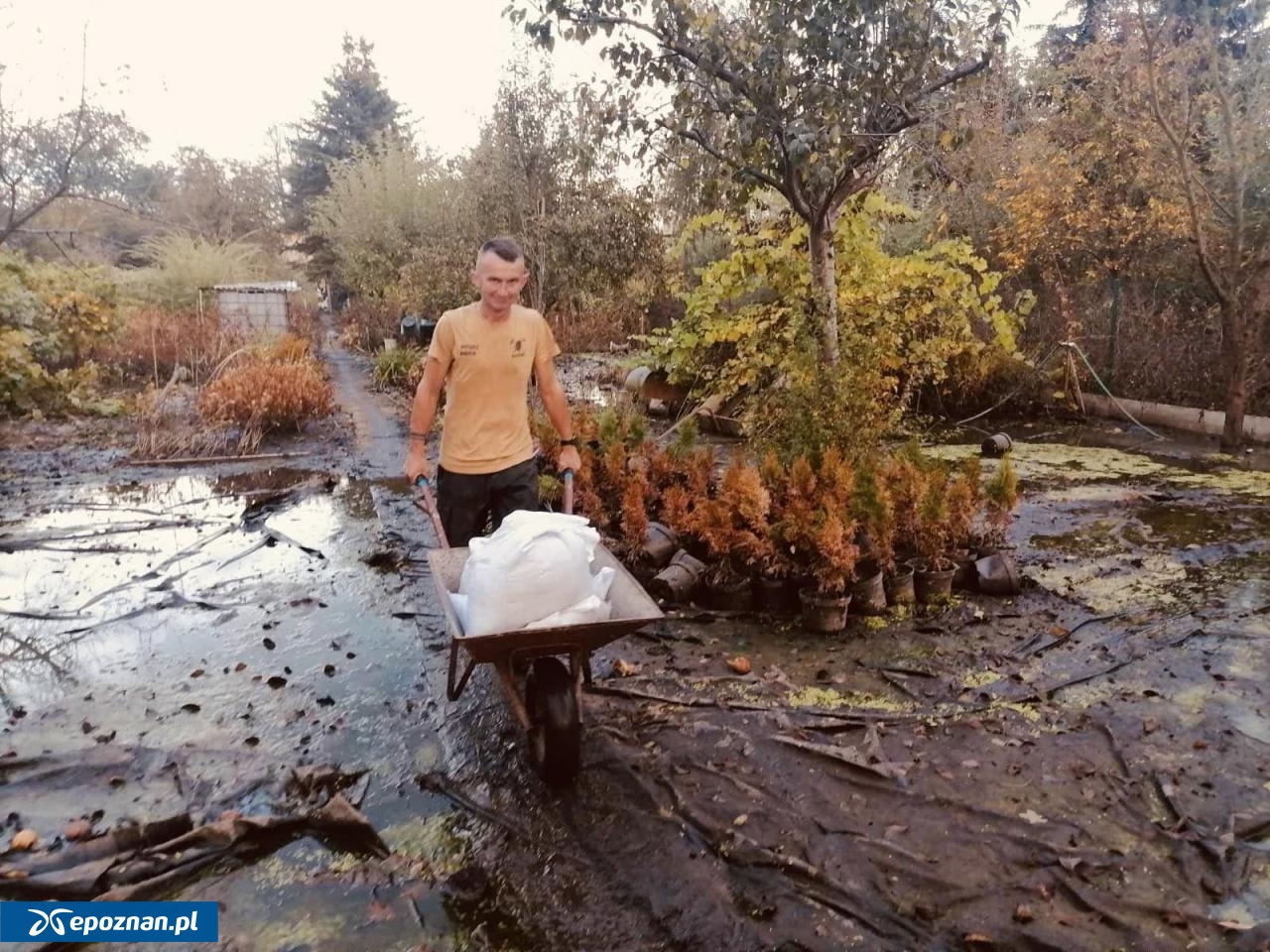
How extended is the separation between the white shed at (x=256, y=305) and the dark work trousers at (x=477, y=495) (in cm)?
1469

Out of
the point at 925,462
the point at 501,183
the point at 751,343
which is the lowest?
the point at 925,462

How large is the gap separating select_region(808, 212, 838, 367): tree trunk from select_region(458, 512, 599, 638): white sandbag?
11.4 ft

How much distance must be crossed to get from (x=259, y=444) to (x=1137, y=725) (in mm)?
9266

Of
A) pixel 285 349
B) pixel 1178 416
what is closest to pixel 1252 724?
pixel 1178 416

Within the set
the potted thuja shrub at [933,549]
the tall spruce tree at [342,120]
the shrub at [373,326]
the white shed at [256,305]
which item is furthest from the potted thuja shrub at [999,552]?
the tall spruce tree at [342,120]

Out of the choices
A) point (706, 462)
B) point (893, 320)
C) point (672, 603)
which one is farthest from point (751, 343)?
point (672, 603)

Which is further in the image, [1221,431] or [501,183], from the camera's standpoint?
[501,183]

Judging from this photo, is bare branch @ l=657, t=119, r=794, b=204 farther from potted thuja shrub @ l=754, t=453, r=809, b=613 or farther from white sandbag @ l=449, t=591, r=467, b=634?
white sandbag @ l=449, t=591, r=467, b=634

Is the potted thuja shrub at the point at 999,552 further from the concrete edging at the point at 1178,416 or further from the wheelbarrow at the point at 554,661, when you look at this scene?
the concrete edging at the point at 1178,416

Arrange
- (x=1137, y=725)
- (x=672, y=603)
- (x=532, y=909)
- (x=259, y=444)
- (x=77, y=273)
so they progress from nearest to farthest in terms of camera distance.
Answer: (x=532, y=909), (x=1137, y=725), (x=672, y=603), (x=259, y=444), (x=77, y=273)

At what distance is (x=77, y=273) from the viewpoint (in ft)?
44.1

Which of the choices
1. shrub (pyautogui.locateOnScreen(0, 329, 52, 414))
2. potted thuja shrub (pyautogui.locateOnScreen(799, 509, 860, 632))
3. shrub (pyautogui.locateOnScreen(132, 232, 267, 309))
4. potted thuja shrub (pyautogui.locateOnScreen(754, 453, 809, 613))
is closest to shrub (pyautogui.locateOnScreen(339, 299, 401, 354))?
shrub (pyautogui.locateOnScreen(132, 232, 267, 309))

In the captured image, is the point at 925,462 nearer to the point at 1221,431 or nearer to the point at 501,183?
the point at 1221,431

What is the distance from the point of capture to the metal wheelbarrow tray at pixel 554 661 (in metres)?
2.72
